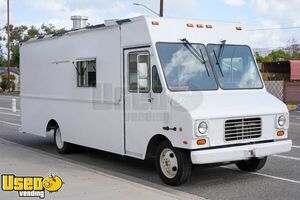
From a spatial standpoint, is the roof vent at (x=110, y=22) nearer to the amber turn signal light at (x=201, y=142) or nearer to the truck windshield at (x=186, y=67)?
the truck windshield at (x=186, y=67)

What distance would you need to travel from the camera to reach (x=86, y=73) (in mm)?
10633

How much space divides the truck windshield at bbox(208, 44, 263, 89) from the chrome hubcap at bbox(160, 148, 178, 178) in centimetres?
157

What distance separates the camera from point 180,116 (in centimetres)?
774

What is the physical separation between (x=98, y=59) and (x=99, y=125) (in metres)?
1.38

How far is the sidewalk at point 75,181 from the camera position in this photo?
6906mm

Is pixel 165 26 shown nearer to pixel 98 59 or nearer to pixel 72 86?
pixel 98 59

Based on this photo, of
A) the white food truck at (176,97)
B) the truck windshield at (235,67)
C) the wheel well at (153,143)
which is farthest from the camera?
the truck windshield at (235,67)

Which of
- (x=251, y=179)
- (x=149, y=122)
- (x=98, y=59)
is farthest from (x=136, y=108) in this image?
(x=251, y=179)

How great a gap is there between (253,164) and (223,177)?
75 cm

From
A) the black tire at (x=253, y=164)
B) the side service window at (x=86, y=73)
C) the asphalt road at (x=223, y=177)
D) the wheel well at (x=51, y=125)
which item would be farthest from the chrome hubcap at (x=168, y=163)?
the wheel well at (x=51, y=125)

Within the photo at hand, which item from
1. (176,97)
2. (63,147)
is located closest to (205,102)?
(176,97)

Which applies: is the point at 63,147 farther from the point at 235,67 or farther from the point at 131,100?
the point at 235,67

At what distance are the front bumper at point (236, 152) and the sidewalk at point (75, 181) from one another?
0.80 meters

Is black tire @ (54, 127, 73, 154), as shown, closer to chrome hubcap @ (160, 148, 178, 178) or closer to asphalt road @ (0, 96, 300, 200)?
asphalt road @ (0, 96, 300, 200)
